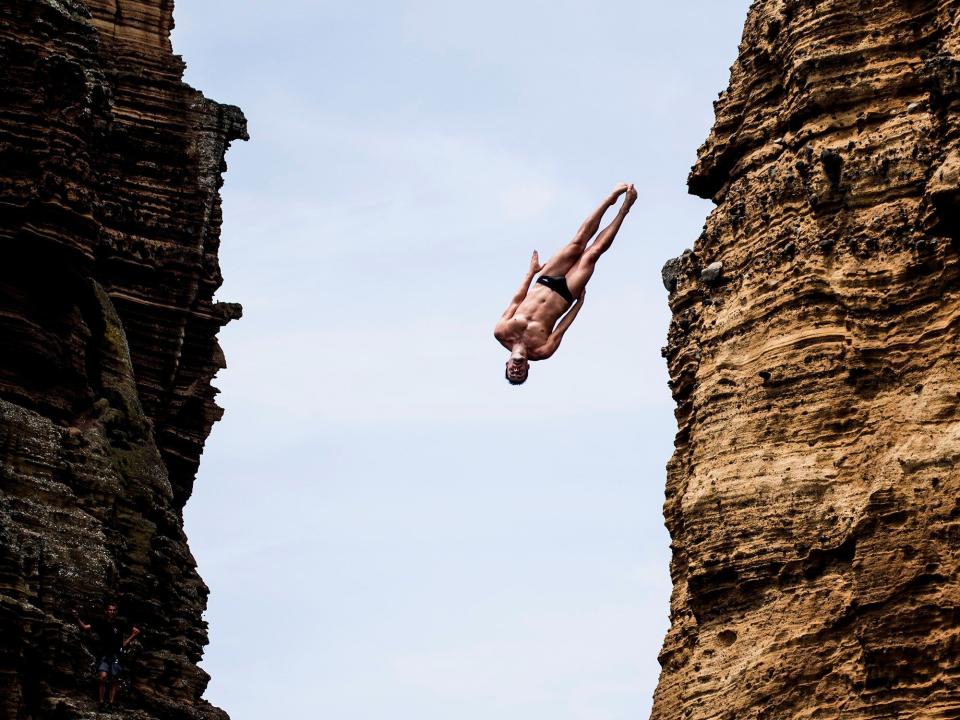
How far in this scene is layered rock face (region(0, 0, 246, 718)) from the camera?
43062 mm

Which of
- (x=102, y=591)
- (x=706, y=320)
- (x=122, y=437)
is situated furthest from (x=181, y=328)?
(x=706, y=320)

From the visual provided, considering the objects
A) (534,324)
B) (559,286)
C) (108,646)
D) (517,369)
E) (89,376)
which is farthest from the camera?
(89,376)

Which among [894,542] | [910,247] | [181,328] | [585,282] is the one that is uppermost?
[181,328]

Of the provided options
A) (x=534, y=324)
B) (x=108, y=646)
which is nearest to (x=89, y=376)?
(x=108, y=646)

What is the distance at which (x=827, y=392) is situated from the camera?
2938 centimetres

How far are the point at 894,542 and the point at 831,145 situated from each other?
5649 mm

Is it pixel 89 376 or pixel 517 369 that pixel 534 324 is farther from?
pixel 89 376

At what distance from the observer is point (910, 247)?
29203 millimetres

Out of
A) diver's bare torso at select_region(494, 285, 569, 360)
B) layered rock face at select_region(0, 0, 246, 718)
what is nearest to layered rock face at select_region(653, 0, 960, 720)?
diver's bare torso at select_region(494, 285, 569, 360)

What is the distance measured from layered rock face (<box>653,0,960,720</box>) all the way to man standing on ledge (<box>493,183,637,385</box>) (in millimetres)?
4215

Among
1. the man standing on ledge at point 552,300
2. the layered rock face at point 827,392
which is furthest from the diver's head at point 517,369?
the layered rock face at point 827,392

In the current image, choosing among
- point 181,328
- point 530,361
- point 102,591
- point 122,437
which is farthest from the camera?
point 181,328

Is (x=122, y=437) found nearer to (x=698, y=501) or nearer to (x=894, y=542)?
(x=698, y=501)

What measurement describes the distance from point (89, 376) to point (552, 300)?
15056 millimetres
